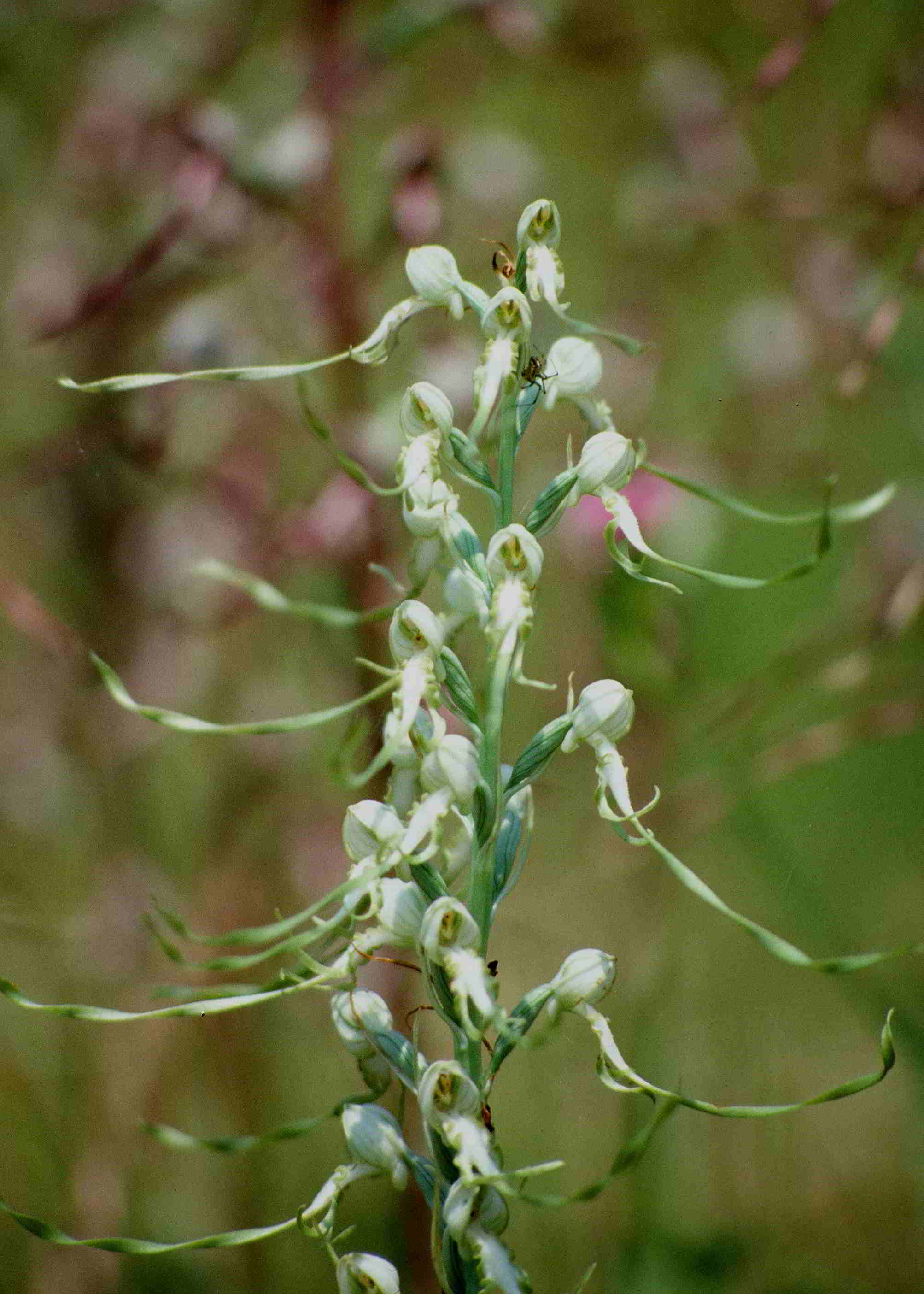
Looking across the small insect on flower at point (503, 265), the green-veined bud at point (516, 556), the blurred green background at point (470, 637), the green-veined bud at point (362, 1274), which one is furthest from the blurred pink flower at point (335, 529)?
the green-veined bud at point (362, 1274)

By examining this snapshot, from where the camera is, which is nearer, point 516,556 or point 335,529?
point 516,556

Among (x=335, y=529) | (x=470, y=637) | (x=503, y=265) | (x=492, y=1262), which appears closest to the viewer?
(x=492, y=1262)

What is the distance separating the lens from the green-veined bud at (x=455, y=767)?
50 centimetres

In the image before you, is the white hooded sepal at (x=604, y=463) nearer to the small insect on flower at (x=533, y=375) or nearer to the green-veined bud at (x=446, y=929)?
the small insect on flower at (x=533, y=375)

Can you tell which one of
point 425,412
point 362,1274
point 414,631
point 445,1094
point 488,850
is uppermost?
point 425,412

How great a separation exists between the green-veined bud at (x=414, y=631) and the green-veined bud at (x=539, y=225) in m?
0.21

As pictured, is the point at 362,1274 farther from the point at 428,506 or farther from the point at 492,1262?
the point at 428,506

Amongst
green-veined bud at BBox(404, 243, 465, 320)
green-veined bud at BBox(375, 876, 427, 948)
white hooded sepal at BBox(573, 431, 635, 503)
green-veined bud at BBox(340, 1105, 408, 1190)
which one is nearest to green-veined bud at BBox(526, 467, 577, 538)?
white hooded sepal at BBox(573, 431, 635, 503)

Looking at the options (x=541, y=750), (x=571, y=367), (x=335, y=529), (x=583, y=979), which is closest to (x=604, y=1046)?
(x=583, y=979)

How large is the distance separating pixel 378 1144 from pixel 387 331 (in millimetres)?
449

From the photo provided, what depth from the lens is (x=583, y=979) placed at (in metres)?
0.54

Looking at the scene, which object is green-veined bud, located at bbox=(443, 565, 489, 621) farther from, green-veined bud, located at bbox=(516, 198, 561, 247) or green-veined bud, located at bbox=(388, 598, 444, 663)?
green-veined bud, located at bbox=(516, 198, 561, 247)

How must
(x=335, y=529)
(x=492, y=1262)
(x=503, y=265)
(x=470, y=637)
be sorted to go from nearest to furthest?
(x=492, y=1262), (x=503, y=265), (x=335, y=529), (x=470, y=637)

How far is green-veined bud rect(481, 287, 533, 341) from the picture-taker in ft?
1.74
